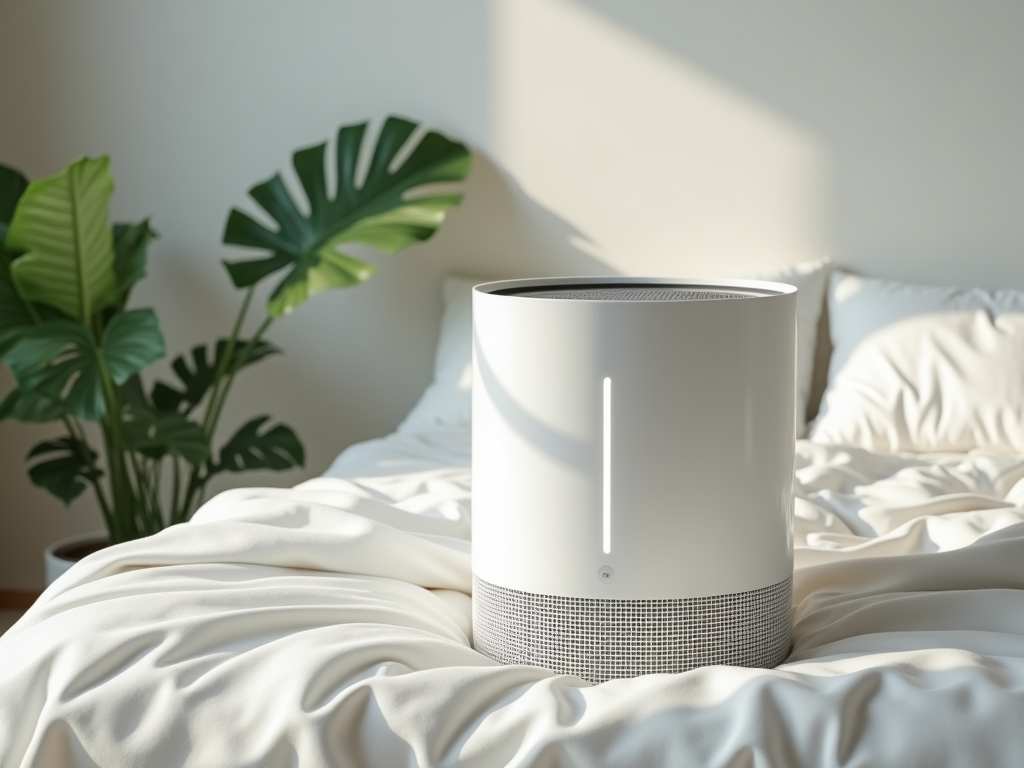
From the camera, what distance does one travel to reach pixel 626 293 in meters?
1.26

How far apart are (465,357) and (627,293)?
2.01m

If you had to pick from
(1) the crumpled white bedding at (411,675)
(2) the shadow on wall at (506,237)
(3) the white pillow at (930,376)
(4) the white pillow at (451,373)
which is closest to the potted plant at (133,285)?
(2) the shadow on wall at (506,237)

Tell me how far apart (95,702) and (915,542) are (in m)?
1.08

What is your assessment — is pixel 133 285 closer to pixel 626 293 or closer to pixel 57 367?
pixel 57 367

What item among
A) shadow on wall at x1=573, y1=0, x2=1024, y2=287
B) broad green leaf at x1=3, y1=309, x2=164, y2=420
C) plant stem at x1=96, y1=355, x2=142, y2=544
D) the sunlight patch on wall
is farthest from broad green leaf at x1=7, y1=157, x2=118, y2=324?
shadow on wall at x1=573, y1=0, x2=1024, y2=287

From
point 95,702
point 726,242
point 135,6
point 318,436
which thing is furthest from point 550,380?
point 135,6

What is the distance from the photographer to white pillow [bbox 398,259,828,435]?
10.4 ft

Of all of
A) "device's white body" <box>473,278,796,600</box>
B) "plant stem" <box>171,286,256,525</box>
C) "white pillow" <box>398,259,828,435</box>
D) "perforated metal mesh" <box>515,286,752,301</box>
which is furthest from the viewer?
"plant stem" <box>171,286,256,525</box>

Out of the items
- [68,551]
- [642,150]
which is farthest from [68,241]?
[642,150]

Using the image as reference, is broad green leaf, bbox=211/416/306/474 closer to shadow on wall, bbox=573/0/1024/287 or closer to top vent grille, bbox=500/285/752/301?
shadow on wall, bbox=573/0/1024/287

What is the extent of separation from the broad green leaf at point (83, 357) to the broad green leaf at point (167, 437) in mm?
226

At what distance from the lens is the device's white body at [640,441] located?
109 cm

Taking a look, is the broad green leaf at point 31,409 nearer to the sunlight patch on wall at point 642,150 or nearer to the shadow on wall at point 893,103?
the sunlight patch on wall at point 642,150

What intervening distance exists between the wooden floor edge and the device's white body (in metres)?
3.11
